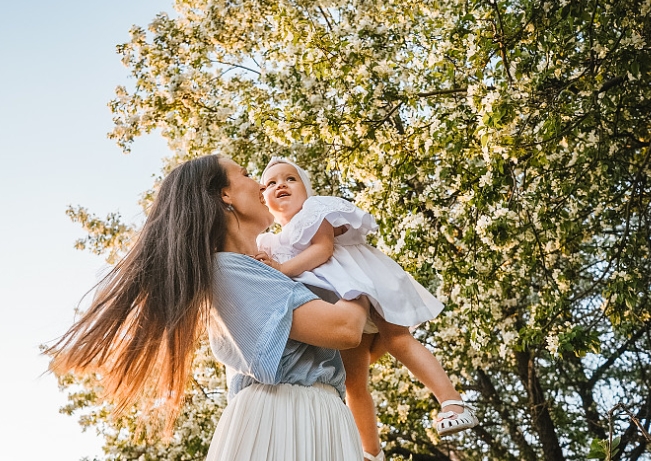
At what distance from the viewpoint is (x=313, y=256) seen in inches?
114

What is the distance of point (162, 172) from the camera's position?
1100 centimetres

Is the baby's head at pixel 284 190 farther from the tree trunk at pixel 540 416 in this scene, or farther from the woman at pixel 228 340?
the tree trunk at pixel 540 416

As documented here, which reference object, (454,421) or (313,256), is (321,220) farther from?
(454,421)

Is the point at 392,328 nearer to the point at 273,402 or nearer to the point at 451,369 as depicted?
the point at 273,402

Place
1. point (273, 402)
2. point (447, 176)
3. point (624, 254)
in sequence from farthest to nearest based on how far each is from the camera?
point (447, 176), point (624, 254), point (273, 402)

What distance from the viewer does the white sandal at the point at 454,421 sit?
2717 mm

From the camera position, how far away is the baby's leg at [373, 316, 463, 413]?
9.43ft

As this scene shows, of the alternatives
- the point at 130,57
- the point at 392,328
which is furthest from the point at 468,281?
the point at 130,57

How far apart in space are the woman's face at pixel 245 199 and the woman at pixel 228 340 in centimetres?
17

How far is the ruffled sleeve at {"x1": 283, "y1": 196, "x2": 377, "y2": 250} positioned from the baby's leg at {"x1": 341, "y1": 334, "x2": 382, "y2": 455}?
0.51 meters

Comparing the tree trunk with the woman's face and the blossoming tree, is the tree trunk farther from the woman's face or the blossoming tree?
the woman's face

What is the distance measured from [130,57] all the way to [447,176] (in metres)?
A: 4.67

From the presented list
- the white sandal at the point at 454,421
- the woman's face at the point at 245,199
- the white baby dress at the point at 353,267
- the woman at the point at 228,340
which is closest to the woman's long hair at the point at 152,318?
the woman at the point at 228,340

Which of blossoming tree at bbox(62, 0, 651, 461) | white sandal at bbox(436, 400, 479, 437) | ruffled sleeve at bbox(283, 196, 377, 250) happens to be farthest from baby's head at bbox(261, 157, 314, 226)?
blossoming tree at bbox(62, 0, 651, 461)
